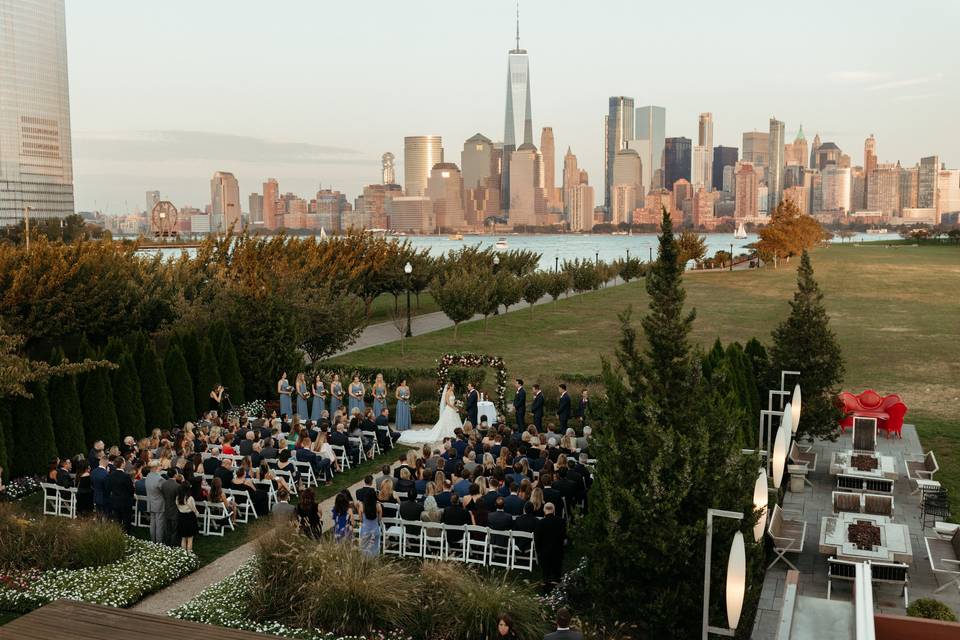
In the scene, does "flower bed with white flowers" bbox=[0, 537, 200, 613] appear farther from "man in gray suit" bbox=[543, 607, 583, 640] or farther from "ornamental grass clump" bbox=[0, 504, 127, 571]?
"man in gray suit" bbox=[543, 607, 583, 640]

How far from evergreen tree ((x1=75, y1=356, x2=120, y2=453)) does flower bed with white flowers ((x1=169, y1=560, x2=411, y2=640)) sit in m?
8.99

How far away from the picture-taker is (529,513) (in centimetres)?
1227

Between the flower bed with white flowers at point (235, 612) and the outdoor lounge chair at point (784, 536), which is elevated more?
the outdoor lounge chair at point (784, 536)

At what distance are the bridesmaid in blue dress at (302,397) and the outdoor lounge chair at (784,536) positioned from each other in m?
13.0

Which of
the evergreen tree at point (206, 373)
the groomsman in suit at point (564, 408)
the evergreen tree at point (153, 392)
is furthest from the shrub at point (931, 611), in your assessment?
the evergreen tree at point (206, 373)

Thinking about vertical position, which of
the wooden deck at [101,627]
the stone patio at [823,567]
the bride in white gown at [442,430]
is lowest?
the stone patio at [823,567]

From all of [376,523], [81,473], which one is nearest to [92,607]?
[376,523]

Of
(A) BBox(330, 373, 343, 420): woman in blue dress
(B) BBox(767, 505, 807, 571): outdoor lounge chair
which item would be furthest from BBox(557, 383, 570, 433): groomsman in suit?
(B) BBox(767, 505, 807, 571): outdoor lounge chair

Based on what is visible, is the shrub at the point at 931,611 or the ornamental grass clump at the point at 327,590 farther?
the ornamental grass clump at the point at 327,590

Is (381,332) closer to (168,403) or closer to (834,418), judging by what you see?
(168,403)

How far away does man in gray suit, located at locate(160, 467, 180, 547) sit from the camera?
12.7 metres

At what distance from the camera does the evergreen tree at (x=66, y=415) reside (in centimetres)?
1770

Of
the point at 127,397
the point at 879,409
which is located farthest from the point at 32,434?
the point at 879,409

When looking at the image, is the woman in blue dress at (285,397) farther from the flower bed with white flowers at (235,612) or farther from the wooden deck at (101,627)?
the wooden deck at (101,627)
